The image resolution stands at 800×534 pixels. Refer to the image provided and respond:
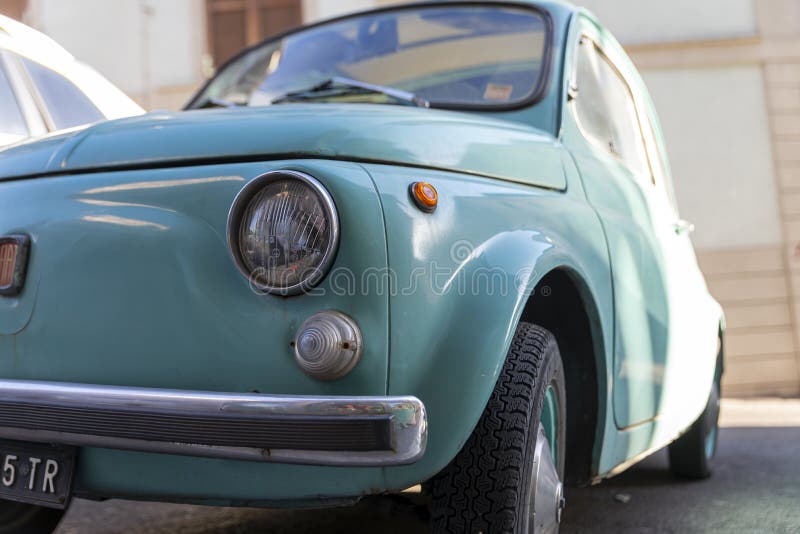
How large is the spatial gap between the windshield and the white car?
417mm

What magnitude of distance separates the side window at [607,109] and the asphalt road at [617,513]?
1298 millimetres

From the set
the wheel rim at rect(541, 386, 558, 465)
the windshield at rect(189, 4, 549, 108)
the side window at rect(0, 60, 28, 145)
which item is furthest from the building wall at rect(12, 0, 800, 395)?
the side window at rect(0, 60, 28, 145)

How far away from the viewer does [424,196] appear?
66.8 inches

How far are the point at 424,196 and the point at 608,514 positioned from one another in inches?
78.5

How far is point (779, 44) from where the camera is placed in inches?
391

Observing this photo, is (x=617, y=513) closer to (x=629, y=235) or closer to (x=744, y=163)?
(x=629, y=235)

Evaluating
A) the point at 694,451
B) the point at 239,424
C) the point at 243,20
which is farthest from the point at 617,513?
the point at 243,20

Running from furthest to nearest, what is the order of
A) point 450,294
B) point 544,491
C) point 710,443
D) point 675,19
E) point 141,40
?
point 141,40
point 675,19
point 710,443
point 544,491
point 450,294

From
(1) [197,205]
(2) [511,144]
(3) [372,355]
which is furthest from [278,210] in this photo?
(2) [511,144]

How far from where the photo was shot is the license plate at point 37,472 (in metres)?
1.71

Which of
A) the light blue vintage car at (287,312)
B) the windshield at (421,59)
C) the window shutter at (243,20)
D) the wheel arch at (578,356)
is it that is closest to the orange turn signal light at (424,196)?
the light blue vintage car at (287,312)

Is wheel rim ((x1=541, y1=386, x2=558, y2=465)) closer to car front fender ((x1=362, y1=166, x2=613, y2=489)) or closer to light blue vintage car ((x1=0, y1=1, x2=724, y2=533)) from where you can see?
light blue vintage car ((x1=0, y1=1, x2=724, y2=533))

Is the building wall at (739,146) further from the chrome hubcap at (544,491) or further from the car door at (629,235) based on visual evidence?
the chrome hubcap at (544,491)

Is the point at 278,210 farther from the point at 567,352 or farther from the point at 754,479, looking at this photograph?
the point at 754,479
